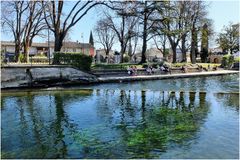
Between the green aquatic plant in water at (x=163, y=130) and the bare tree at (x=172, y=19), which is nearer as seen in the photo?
the green aquatic plant in water at (x=163, y=130)

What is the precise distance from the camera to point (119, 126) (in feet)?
45.1

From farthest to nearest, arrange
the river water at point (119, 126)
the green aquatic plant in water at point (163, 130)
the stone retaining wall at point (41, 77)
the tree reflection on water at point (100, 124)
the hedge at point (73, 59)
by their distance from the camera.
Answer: the hedge at point (73, 59), the stone retaining wall at point (41, 77), the green aquatic plant in water at point (163, 130), the tree reflection on water at point (100, 124), the river water at point (119, 126)

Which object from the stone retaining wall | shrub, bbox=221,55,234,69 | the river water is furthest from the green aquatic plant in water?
shrub, bbox=221,55,234,69

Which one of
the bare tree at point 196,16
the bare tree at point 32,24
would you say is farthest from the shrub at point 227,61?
the bare tree at point 32,24

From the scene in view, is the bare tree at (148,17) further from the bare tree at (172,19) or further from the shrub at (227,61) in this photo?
the shrub at (227,61)

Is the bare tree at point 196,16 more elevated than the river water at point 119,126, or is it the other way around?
the bare tree at point 196,16

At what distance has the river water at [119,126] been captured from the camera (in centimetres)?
1038

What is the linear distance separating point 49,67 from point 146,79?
1019 cm

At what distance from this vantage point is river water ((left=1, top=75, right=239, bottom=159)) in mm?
10375

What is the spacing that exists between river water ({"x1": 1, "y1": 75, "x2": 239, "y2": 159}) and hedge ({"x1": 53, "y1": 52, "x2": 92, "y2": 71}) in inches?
459

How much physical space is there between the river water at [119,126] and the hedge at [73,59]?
11659 millimetres

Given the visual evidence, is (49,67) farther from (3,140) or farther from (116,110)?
(3,140)

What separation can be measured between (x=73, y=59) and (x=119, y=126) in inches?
862

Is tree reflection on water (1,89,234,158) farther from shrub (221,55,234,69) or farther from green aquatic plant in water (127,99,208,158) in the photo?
shrub (221,55,234,69)
